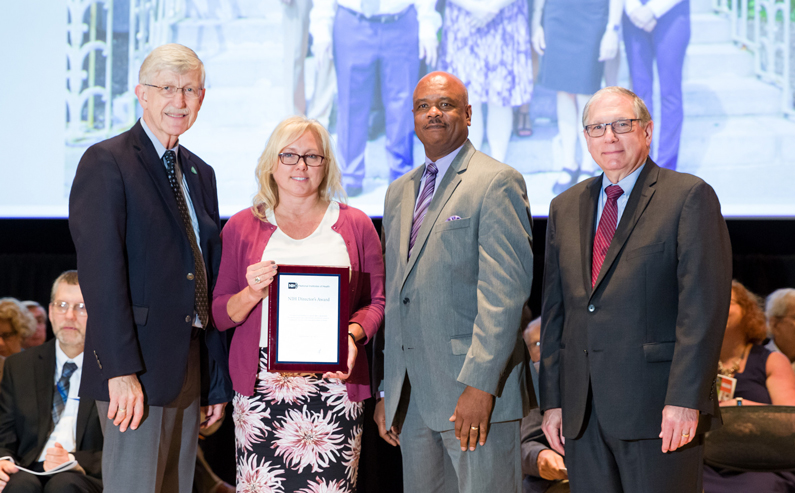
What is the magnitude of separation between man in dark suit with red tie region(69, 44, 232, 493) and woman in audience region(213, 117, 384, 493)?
155 mm

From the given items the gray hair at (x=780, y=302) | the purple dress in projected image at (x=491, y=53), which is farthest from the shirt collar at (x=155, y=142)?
the gray hair at (x=780, y=302)

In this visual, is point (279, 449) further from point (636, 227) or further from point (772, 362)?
point (772, 362)

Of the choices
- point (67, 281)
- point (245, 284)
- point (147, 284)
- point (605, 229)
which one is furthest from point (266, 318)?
point (67, 281)

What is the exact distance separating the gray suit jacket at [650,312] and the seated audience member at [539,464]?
903 millimetres

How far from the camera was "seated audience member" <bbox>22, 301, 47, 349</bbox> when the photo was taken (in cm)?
419

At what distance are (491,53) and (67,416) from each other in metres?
3.17

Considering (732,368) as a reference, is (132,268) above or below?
Answer: above

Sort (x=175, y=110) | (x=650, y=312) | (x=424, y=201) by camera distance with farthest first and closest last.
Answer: (x=424, y=201)
(x=175, y=110)
(x=650, y=312)

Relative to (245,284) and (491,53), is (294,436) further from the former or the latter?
(491,53)

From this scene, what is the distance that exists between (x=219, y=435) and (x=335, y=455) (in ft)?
6.80

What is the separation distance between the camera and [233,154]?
400 cm

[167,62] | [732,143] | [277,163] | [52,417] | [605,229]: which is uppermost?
[732,143]

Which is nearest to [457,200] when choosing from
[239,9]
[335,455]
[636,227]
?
[636,227]

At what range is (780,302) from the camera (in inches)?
159
